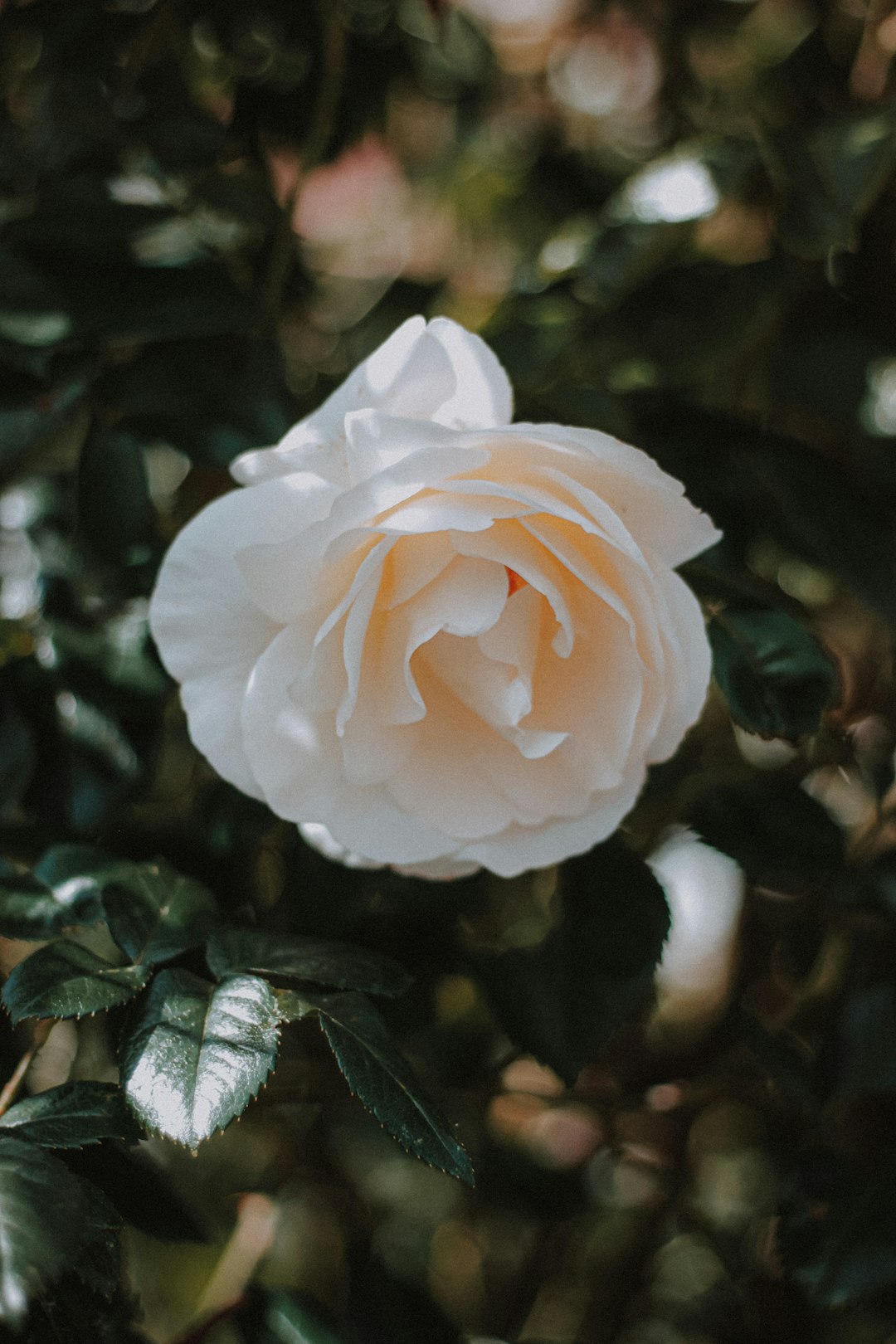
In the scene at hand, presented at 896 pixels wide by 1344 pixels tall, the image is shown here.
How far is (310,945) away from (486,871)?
18 centimetres

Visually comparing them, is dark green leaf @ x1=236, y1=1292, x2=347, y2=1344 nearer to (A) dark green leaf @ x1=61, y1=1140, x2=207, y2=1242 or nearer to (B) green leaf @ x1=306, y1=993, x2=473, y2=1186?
(A) dark green leaf @ x1=61, y1=1140, x2=207, y2=1242

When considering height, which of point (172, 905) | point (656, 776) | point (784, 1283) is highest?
point (172, 905)

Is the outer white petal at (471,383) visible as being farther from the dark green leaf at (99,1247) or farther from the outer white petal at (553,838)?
the dark green leaf at (99,1247)

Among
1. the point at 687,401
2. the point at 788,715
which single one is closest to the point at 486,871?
the point at 788,715

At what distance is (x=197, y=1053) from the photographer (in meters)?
0.41

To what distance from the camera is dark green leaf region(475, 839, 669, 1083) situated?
54cm

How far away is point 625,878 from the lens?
0.57 metres

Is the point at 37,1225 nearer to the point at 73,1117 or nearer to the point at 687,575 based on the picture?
the point at 73,1117

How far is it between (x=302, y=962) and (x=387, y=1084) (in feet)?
0.24

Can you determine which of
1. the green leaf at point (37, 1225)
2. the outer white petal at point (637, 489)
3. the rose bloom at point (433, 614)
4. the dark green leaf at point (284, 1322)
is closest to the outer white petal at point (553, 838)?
the rose bloom at point (433, 614)

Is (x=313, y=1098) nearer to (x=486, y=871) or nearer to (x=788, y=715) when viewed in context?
(x=486, y=871)

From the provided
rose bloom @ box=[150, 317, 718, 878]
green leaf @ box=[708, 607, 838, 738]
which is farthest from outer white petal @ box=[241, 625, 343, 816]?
green leaf @ box=[708, 607, 838, 738]

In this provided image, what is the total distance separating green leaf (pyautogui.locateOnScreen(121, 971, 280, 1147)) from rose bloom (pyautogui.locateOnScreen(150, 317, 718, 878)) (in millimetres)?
84

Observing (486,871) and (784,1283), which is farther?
(784,1283)
